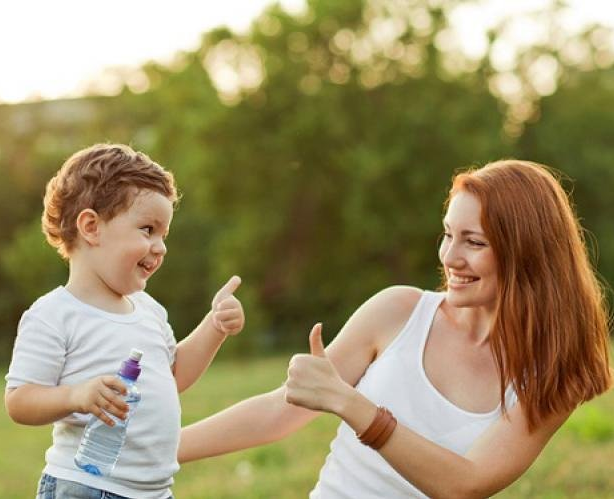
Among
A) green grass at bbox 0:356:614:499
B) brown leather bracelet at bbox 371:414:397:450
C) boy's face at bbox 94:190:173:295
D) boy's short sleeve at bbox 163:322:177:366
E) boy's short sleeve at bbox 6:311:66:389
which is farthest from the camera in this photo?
green grass at bbox 0:356:614:499

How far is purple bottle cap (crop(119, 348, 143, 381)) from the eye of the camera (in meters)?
2.87

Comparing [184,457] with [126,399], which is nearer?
[126,399]

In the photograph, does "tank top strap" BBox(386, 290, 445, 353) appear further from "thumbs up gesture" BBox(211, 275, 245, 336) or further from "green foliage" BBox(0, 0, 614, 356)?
"green foliage" BBox(0, 0, 614, 356)

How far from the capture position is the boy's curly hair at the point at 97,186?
310 cm

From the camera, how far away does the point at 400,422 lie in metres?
3.59

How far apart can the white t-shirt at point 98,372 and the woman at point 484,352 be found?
0.56m

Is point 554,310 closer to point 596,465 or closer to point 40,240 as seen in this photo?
point 596,465

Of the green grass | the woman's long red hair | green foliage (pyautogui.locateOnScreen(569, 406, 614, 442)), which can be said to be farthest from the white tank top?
green foliage (pyautogui.locateOnScreen(569, 406, 614, 442))

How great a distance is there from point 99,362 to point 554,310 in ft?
4.44

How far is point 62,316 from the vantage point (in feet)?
9.96

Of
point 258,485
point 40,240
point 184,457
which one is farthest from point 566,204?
point 40,240

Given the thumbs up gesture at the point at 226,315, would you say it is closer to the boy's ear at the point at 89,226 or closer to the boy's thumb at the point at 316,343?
the boy's thumb at the point at 316,343

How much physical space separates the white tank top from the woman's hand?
53cm

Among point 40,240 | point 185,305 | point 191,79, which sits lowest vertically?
point 185,305
